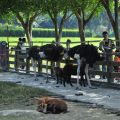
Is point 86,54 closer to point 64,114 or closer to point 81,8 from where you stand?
point 64,114

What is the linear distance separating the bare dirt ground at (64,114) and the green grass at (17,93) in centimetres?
113

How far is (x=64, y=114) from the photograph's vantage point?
11156 millimetres

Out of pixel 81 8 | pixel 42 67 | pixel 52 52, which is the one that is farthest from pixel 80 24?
pixel 52 52

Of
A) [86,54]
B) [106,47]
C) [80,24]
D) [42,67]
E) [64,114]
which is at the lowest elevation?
[64,114]

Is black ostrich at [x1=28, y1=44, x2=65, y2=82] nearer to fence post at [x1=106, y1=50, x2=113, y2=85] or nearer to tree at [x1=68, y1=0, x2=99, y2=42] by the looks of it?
fence post at [x1=106, y1=50, x2=113, y2=85]

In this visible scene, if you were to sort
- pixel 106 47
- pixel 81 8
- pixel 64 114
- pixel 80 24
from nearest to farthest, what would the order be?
pixel 64 114, pixel 106 47, pixel 81 8, pixel 80 24

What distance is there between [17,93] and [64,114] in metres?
3.81

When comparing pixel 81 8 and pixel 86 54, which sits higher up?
pixel 81 8

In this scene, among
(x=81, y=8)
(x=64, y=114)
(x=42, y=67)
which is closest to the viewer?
(x=64, y=114)

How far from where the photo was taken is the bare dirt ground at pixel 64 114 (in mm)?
10688

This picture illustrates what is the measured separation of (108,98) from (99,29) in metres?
111

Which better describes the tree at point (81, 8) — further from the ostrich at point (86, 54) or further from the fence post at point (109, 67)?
the ostrich at point (86, 54)

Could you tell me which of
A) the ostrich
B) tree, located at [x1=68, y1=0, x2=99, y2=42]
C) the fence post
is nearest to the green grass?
the ostrich

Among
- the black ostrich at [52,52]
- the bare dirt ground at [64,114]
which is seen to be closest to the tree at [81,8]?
the black ostrich at [52,52]
